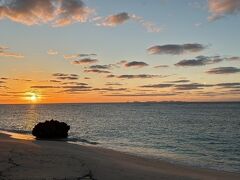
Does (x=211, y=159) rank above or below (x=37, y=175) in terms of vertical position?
below

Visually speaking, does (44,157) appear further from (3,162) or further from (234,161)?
(234,161)

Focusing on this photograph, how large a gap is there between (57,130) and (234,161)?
24281 mm

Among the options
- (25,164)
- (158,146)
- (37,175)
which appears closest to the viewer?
(37,175)

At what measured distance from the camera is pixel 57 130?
145 feet

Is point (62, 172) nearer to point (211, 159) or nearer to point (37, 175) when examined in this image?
point (37, 175)

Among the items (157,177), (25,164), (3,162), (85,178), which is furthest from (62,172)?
(157,177)

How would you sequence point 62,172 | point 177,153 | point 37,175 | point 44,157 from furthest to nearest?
1. point 177,153
2. point 44,157
3. point 62,172
4. point 37,175

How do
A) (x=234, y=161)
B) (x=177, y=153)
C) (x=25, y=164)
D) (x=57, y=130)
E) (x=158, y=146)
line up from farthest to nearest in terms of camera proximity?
(x=57, y=130) → (x=158, y=146) → (x=177, y=153) → (x=234, y=161) → (x=25, y=164)

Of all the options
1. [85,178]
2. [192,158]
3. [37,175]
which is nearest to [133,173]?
[85,178]

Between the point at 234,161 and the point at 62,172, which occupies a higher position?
the point at 62,172

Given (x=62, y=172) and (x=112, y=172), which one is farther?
(x=112, y=172)

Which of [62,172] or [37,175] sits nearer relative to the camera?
[37,175]

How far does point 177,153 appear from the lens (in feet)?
115

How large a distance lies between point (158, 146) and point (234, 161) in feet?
39.8
